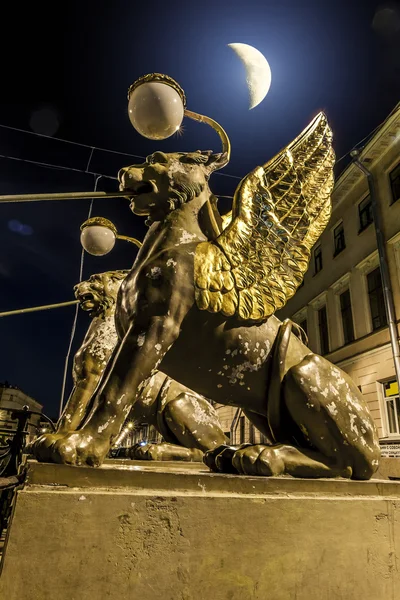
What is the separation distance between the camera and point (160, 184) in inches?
75.7

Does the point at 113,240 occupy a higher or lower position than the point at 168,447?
higher

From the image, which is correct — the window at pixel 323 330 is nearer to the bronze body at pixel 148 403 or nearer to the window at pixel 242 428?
the window at pixel 242 428

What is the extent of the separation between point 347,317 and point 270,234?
1363 centimetres

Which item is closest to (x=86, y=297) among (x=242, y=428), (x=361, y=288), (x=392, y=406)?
(x=392, y=406)

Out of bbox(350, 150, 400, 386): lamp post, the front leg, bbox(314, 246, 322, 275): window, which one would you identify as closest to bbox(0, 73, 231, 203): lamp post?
the front leg

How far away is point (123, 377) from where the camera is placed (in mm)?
1419

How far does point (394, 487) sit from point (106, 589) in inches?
45.8

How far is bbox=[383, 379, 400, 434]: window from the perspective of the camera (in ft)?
36.1

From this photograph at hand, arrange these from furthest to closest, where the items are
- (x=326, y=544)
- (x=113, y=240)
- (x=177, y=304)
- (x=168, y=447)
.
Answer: (x=113, y=240) < (x=168, y=447) < (x=177, y=304) < (x=326, y=544)

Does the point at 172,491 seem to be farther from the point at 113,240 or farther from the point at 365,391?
the point at 365,391

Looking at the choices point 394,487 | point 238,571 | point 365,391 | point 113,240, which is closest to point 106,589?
point 238,571

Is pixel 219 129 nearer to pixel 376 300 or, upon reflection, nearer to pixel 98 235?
pixel 98 235

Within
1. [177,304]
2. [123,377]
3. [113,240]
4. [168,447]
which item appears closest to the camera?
[123,377]

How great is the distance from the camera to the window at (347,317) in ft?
46.0
